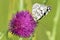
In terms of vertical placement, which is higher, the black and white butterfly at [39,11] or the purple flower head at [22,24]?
the black and white butterfly at [39,11]

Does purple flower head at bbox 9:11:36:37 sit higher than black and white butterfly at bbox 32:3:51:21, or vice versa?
black and white butterfly at bbox 32:3:51:21

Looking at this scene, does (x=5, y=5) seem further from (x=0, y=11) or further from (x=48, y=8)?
(x=48, y=8)

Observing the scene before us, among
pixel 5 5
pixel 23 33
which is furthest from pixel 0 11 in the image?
pixel 23 33
